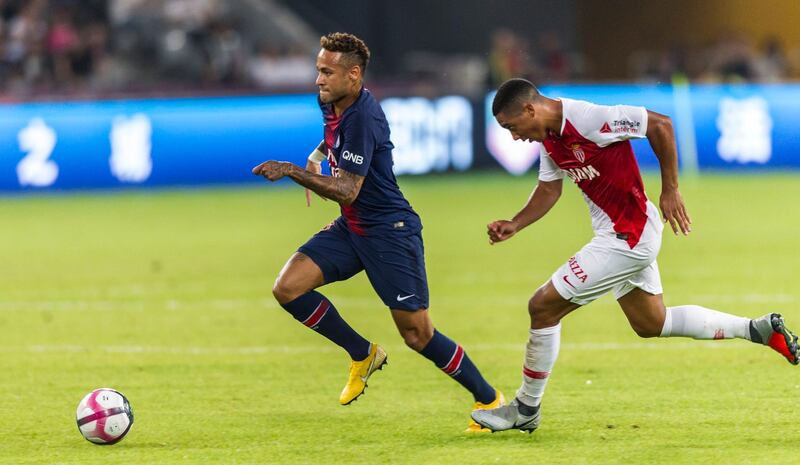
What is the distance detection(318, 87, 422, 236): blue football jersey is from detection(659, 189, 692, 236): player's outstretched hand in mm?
1412

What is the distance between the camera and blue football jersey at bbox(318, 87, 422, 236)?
272 inches

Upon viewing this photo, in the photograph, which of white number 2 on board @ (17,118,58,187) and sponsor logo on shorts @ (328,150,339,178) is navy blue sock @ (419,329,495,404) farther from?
white number 2 on board @ (17,118,58,187)

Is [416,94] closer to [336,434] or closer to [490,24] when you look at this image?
[490,24]


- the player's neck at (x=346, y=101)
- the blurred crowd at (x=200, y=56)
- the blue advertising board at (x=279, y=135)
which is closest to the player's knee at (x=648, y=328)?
the player's neck at (x=346, y=101)

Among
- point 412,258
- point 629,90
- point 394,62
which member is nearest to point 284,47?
point 394,62

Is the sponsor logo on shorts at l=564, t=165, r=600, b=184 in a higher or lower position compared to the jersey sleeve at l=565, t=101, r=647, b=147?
lower


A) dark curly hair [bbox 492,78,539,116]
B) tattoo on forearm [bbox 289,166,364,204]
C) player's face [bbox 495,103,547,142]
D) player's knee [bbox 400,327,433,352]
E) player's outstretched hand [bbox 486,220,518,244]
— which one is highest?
dark curly hair [bbox 492,78,539,116]

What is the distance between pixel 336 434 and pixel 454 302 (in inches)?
187

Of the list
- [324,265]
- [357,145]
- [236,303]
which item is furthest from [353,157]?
[236,303]

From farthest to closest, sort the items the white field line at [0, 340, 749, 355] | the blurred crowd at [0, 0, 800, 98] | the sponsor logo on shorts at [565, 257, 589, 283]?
the blurred crowd at [0, 0, 800, 98], the white field line at [0, 340, 749, 355], the sponsor logo on shorts at [565, 257, 589, 283]

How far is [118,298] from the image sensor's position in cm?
1214

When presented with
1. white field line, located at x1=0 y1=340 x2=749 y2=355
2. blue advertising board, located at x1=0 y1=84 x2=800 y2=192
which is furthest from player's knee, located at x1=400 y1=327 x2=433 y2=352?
blue advertising board, located at x1=0 y1=84 x2=800 y2=192

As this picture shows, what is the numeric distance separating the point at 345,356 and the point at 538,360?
9.39ft

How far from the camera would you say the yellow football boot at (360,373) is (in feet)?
24.3
